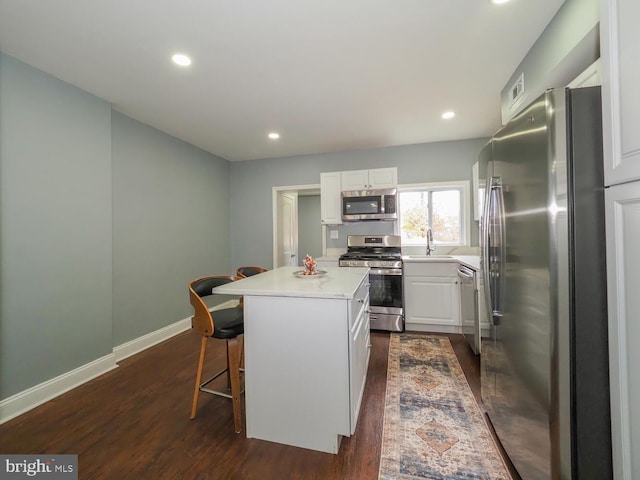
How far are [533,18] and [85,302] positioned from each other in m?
4.13

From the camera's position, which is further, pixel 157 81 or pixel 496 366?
pixel 157 81

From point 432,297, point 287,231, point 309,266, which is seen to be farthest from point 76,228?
point 432,297

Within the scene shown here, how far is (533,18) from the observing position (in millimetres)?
1698

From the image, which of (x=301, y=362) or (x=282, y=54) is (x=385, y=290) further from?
(x=282, y=54)

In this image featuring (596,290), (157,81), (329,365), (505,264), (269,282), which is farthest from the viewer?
(157,81)

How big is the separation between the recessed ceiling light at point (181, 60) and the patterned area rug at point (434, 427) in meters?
3.02

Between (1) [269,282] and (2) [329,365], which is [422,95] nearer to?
(1) [269,282]

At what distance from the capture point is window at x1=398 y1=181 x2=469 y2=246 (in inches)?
156

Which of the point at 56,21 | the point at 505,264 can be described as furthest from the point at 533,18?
the point at 56,21

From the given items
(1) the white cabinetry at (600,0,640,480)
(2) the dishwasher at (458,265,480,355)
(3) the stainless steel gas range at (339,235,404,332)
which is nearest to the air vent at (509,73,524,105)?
(1) the white cabinetry at (600,0,640,480)

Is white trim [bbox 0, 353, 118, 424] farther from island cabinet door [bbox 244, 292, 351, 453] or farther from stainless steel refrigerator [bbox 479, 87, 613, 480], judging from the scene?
stainless steel refrigerator [bbox 479, 87, 613, 480]

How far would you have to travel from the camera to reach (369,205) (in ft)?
12.8

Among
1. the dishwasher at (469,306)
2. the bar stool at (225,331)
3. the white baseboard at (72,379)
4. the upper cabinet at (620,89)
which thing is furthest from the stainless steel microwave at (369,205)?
the white baseboard at (72,379)

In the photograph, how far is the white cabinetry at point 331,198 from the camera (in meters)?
4.12
